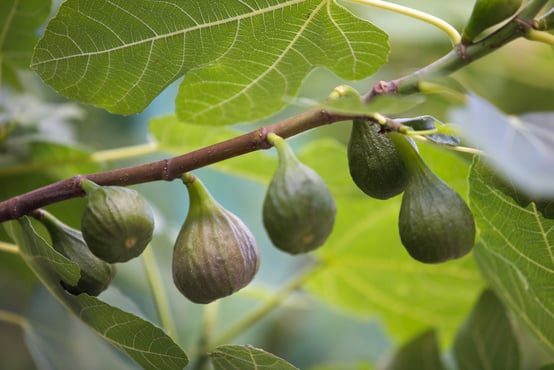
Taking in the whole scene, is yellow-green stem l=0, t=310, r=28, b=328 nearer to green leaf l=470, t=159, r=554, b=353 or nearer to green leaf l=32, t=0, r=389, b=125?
green leaf l=32, t=0, r=389, b=125

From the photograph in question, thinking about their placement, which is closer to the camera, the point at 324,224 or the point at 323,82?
the point at 324,224

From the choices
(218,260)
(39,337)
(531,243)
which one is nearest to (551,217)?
(531,243)

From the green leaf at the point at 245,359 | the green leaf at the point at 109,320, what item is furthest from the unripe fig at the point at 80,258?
the green leaf at the point at 245,359

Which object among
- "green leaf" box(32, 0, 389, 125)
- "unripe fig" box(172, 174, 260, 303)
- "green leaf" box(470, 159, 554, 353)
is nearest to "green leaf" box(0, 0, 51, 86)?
"green leaf" box(32, 0, 389, 125)

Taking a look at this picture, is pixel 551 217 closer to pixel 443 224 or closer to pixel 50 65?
pixel 443 224

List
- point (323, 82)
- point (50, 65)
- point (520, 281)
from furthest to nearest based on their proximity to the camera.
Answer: point (323, 82) → point (520, 281) → point (50, 65)

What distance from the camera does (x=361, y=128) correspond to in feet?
2.97

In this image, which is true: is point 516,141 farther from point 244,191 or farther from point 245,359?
point 244,191

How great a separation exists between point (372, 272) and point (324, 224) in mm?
863

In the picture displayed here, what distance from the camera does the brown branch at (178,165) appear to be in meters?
0.91

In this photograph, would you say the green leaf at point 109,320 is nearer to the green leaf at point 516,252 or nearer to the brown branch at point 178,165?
the brown branch at point 178,165

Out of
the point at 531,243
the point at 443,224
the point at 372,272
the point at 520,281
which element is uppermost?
the point at 443,224

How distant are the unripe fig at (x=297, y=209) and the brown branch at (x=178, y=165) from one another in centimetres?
5

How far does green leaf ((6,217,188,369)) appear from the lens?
93 centimetres
